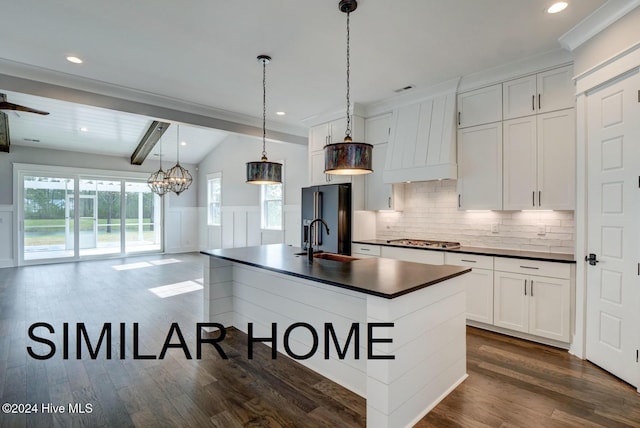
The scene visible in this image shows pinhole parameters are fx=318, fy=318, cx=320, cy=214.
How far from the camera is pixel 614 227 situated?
2.61 meters

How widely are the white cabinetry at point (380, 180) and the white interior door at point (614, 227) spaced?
2.28 meters

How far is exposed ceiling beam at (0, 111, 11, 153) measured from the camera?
6.07 m

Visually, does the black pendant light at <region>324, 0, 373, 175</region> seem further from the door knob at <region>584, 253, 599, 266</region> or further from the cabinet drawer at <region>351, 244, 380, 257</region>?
the cabinet drawer at <region>351, 244, 380, 257</region>

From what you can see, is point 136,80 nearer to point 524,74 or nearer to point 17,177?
point 524,74

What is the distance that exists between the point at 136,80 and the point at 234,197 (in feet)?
16.8

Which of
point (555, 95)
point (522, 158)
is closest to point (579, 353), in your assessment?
point (522, 158)

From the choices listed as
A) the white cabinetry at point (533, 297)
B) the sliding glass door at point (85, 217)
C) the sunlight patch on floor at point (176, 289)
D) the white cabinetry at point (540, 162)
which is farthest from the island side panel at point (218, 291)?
the sliding glass door at point (85, 217)

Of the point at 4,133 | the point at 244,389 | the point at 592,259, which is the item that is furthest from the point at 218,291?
the point at 4,133

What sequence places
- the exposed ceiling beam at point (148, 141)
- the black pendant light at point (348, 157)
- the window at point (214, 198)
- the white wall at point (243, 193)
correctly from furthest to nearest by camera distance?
the window at point (214, 198) < the exposed ceiling beam at point (148, 141) < the white wall at point (243, 193) < the black pendant light at point (348, 157)

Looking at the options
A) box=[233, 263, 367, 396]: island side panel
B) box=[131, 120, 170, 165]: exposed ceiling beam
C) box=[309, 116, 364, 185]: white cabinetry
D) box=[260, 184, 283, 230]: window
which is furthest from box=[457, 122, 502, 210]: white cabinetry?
box=[131, 120, 170, 165]: exposed ceiling beam

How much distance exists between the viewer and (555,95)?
10.6 feet

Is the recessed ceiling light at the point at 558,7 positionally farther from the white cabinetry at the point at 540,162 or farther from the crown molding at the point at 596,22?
the white cabinetry at the point at 540,162

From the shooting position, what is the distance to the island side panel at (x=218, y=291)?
139 inches

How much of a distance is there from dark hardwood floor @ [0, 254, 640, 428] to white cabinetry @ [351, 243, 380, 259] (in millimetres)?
1579
